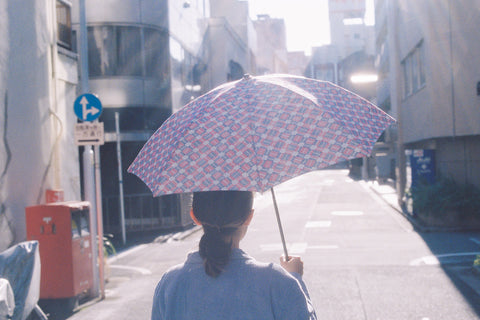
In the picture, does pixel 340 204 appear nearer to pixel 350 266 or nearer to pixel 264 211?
pixel 264 211

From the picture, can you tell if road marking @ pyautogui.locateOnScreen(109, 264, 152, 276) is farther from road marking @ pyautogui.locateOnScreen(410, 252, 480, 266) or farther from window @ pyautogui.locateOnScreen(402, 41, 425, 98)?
window @ pyautogui.locateOnScreen(402, 41, 425, 98)

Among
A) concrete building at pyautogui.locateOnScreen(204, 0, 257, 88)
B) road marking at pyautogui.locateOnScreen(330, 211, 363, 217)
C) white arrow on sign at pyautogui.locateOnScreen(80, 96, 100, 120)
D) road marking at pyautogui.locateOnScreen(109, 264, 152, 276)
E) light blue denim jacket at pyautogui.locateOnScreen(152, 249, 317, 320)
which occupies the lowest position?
road marking at pyautogui.locateOnScreen(330, 211, 363, 217)

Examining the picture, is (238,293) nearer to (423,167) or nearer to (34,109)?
(34,109)

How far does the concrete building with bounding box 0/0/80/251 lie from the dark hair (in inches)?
273

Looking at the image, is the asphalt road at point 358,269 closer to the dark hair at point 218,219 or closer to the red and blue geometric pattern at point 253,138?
the red and blue geometric pattern at point 253,138

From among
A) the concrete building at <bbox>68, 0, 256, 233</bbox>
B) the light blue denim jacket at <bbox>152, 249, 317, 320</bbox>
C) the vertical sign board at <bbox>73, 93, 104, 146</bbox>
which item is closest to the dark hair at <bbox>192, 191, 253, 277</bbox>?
the light blue denim jacket at <bbox>152, 249, 317, 320</bbox>

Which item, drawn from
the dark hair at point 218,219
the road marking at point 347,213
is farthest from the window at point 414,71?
the dark hair at point 218,219

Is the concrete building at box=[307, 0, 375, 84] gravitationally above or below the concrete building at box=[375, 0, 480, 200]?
above

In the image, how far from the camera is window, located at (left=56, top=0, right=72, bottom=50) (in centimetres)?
1129

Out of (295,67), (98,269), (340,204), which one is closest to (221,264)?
(98,269)

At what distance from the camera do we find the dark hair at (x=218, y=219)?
1.97 m

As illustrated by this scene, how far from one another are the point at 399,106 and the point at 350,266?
15529 millimetres

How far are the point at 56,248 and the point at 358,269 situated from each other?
5495 millimetres

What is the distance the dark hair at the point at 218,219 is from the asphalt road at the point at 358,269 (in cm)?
556
